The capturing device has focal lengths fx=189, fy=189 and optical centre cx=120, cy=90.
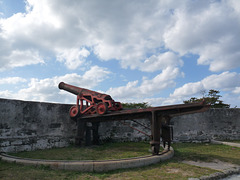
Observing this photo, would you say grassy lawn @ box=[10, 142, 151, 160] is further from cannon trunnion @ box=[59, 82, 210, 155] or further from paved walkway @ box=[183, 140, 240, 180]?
paved walkway @ box=[183, 140, 240, 180]

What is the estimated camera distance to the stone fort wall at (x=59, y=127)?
21.3 ft

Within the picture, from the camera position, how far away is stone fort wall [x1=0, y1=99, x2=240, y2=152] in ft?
21.3

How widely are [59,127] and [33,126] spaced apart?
1.09m

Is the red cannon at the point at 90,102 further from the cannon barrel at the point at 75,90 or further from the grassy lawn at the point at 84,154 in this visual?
the grassy lawn at the point at 84,154

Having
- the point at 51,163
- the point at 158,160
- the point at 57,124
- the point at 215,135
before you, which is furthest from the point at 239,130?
the point at 51,163

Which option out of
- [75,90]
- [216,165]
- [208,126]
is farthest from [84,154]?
[208,126]

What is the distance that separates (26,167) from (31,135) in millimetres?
2914

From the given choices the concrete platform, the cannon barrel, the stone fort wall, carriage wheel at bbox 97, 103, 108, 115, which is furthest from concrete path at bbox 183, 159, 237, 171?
the cannon barrel

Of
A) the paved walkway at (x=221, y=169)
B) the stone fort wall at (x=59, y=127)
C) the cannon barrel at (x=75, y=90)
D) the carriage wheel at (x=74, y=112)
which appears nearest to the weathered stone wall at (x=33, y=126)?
the stone fort wall at (x=59, y=127)

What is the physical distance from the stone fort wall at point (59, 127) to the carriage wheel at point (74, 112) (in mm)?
401

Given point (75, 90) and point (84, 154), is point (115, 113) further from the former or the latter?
point (75, 90)

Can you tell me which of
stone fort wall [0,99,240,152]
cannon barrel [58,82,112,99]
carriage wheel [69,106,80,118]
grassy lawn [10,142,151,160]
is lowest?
grassy lawn [10,142,151,160]

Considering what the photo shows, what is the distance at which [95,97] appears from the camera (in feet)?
24.5

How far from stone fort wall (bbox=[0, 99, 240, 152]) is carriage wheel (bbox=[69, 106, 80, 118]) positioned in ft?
1.32
